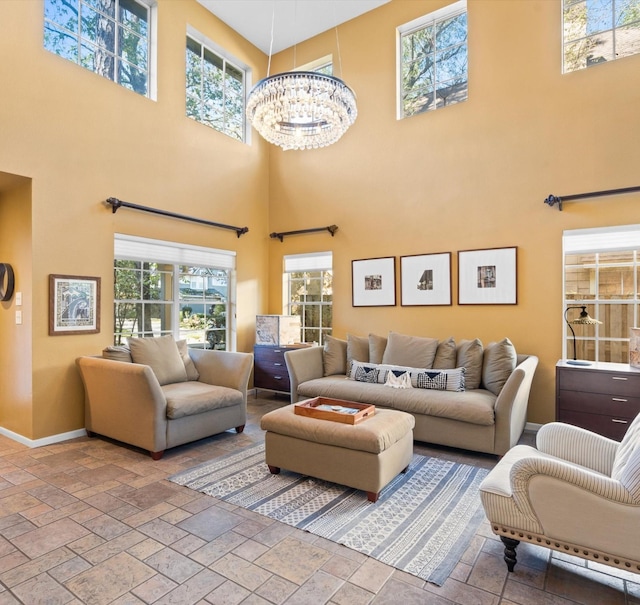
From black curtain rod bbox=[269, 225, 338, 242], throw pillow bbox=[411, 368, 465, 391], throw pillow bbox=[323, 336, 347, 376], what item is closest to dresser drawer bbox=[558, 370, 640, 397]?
throw pillow bbox=[411, 368, 465, 391]

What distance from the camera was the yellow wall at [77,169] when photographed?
385 cm

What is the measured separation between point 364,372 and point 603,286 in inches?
107

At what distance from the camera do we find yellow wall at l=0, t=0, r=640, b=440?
3.97m

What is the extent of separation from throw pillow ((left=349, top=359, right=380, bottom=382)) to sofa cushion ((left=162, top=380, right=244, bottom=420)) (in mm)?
1252

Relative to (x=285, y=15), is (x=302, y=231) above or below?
below

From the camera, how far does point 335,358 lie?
5.09 m

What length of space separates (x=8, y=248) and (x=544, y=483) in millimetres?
4923

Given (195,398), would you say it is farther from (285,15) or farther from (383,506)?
(285,15)

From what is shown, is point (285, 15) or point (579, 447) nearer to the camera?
point (579, 447)

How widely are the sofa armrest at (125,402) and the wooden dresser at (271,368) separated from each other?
7.23 ft

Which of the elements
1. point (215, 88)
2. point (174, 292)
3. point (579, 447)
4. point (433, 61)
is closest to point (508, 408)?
point (579, 447)

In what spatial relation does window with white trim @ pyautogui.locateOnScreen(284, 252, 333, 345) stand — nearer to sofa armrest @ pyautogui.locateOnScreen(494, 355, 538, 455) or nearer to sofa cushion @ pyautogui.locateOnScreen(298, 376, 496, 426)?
sofa cushion @ pyautogui.locateOnScreen(298, 376, 496, 426)

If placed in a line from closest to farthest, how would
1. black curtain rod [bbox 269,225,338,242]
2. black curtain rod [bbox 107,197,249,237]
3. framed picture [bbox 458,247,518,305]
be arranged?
black curtain rod [bbox 107,197,249,237] < framed picture [bbox 458,247,518,305] < black curtain rod [bbox 269,225,338,242]

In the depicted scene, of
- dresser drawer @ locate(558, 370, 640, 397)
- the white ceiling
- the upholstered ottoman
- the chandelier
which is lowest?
the upholstered ottoman
